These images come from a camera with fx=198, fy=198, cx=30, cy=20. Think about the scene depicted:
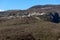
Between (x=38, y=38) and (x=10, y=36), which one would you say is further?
(x=38, y=38)

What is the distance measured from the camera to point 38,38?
41.3 m

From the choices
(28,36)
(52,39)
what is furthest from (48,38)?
(28,36)

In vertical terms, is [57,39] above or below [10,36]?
below

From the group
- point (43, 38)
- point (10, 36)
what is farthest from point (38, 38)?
point (10, 36)

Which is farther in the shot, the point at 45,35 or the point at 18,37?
the point at 45,35

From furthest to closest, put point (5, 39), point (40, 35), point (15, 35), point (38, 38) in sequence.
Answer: point (40, 35) → point (38, 38) → point (15, 35) → point (5, 39)

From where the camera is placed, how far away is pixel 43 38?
4206 centimetres

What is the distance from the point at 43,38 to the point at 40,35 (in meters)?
2.24

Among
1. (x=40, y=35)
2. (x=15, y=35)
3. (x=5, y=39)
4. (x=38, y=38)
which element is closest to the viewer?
(x=5, y=39)

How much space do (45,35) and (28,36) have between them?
28.0 feet

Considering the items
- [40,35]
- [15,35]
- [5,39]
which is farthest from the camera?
[40,35]

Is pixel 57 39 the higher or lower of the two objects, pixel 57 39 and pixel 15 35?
the lower

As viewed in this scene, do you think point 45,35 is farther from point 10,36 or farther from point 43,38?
point 10,36

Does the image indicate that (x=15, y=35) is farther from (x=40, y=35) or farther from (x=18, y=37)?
(x=40, y=35)
